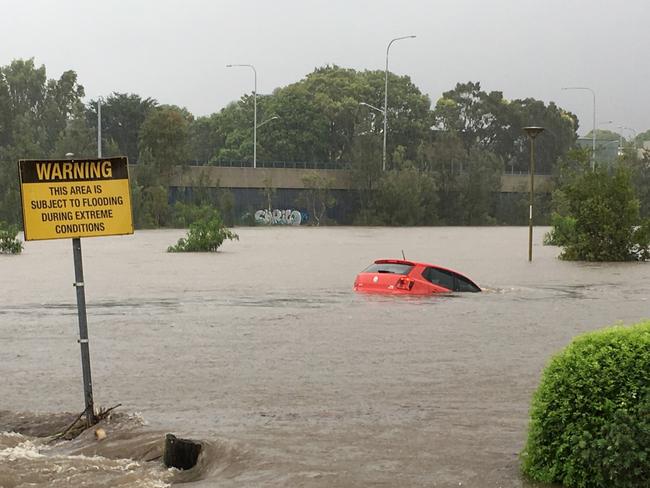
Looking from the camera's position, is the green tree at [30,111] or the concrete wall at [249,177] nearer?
the green tree at [30,111]

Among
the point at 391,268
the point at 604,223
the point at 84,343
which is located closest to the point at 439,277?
the point at 391,268

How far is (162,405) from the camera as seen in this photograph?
10.3 metres

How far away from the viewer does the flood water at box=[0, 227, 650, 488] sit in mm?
7844

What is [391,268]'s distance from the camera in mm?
22656

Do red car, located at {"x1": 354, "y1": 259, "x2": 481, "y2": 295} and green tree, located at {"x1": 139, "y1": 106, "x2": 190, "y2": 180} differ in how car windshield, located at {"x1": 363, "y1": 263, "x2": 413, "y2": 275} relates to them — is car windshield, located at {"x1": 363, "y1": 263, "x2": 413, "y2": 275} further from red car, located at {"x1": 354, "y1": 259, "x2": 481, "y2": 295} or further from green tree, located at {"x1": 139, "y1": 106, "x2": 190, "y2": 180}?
green tree, located at {"x1": 139, "y1": 106, "x2": 190, "y2": 180}

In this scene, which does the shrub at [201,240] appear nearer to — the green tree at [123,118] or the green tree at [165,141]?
the green tree at [165,141]

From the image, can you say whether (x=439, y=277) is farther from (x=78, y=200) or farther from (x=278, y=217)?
(x=278, y=217)

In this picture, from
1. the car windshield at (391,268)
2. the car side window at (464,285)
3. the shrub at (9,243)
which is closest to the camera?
the car windshield at (391,268)

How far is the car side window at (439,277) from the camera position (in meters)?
22.1

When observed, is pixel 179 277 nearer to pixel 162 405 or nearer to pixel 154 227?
pixel 162 405

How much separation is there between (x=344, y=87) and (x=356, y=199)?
2415 cm

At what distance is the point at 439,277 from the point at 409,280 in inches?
35.2

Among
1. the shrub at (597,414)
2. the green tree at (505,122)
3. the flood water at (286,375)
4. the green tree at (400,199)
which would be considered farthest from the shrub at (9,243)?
the green tree at (505,122)

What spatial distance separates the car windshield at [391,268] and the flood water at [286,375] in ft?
3.19
